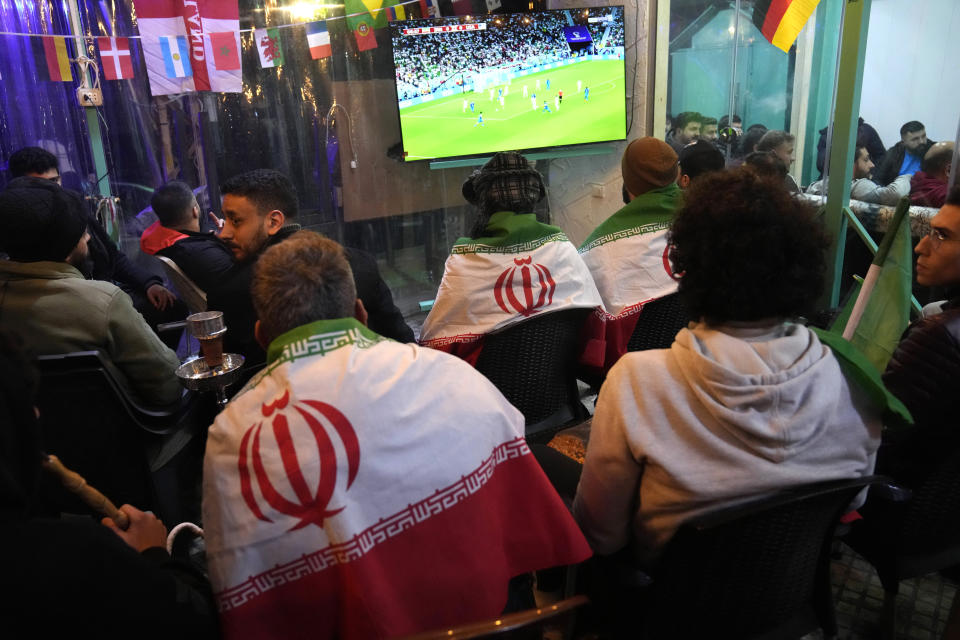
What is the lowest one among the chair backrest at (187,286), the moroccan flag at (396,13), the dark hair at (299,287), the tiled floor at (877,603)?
the tiled floor at (877,603)

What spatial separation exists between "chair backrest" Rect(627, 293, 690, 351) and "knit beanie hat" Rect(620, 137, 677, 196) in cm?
48

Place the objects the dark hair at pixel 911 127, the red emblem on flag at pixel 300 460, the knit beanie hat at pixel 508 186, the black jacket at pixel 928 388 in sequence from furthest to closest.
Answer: the dark hair at pixel 911 127 → the knit beanie hat at pixel 508 186 → the black jacket at pixel 928 388 → the red emblem on flag at pixel 300 460

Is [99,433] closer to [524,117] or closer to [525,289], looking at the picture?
[525,289]

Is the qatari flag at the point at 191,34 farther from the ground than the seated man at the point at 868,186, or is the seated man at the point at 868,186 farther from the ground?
the qatari flag at the point at 191,34

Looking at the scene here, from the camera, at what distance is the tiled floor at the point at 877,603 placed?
71.2 inches

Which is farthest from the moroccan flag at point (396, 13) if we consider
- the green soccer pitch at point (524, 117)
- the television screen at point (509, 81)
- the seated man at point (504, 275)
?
the seated man at point (504, 275)

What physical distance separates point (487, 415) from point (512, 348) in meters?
0.92

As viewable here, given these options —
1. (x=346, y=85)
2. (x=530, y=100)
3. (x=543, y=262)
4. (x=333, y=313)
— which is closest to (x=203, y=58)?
(x=346, y=85)

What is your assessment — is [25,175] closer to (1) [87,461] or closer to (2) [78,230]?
(2) [78,230]

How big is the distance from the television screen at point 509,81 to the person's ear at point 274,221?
7.83 ft

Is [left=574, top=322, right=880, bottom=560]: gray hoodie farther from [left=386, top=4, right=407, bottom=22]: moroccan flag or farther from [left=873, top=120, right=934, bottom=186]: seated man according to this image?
[left=386, top=4, right=407, bottom=22]: moroccan flag

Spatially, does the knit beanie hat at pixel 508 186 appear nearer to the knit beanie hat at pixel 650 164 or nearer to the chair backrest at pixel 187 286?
the knit beanie hat at pixel 650 164

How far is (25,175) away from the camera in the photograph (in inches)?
137

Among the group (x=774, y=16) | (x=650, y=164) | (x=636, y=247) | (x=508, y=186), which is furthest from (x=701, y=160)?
(x=774, y=16)
